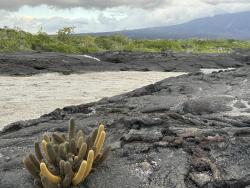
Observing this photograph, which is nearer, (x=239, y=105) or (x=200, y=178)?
(x=200, y=178)

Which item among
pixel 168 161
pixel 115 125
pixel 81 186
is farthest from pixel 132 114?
pixel 81 186

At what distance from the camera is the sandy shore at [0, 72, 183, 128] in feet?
36.7

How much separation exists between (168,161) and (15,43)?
23.6 meters

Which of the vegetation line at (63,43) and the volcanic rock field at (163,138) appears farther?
the vegetation line at (63,43)

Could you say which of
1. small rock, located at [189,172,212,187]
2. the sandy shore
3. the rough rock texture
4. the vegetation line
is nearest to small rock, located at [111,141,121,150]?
small rock, located at [189,172,212,187]

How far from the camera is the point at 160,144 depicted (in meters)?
5.84

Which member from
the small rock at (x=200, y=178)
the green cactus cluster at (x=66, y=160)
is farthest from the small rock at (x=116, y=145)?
the small rock at (x=200, y=178)

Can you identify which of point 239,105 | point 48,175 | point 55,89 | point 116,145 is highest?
point 48,175

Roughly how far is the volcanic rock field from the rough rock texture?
9169 mm

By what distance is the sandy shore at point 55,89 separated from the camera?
36.7 ft

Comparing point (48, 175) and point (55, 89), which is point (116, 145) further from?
point (55, 89)

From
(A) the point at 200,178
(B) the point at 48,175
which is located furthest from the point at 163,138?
(B) the point at 48,175

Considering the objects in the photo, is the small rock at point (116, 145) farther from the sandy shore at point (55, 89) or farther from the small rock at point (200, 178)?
the sandy shore at point (55, 89)

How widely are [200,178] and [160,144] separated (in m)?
0.78
